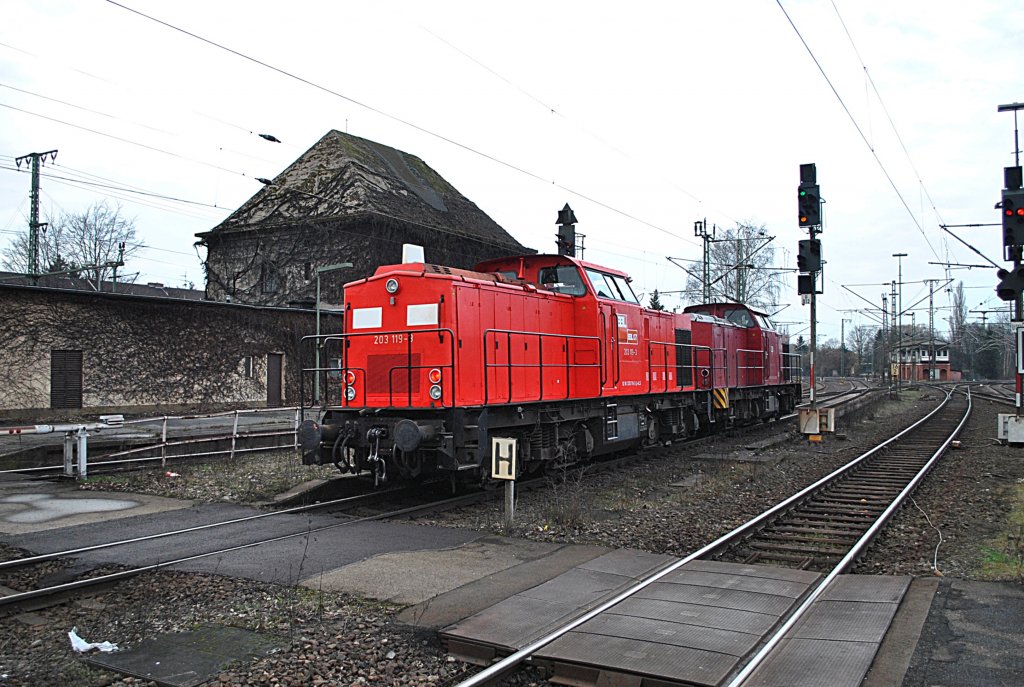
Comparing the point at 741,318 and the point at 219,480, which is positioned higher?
the point at 741,318

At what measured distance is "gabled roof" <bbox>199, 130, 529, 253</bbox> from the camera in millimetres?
35094

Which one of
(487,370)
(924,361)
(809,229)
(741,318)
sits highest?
(809,229)

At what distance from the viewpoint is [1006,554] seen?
24.7 feet

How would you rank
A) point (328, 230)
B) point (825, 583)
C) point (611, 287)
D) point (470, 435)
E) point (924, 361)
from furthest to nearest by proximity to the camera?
point (924, 361)
point (328, 230)
point (611, 287)
point (470, 435)
point (825, 583)

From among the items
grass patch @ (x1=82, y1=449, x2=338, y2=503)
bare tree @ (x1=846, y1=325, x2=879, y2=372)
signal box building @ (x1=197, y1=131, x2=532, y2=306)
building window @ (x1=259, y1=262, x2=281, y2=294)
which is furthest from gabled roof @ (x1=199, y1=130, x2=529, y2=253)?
bare tree @ (x1=846, y1=325, x2=879, y2=372)

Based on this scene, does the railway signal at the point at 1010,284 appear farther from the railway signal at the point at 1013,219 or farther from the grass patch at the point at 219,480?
the grass patch at the point at 219,480

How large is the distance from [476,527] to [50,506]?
234 inches

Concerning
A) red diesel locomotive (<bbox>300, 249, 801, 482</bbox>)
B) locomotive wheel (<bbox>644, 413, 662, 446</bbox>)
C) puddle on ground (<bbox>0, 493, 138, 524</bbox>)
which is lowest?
puddle on ground (<bbox>0, 493, 138, 524</bbox>)

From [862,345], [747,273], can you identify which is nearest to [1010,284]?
[747,273]

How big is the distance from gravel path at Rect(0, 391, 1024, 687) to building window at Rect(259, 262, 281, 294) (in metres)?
23.8

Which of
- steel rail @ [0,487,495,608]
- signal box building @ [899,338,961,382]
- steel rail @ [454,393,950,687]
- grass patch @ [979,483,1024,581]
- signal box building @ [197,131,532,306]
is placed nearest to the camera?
steel rail @ [454,393,950,687]

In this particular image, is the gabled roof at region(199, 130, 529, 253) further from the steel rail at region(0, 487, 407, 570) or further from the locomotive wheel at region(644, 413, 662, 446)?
the steel rail at region(0, 487, 407, 570)

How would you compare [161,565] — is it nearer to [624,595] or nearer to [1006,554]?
[624,595]

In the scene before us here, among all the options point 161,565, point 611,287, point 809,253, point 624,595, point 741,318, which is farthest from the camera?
point 741,318
